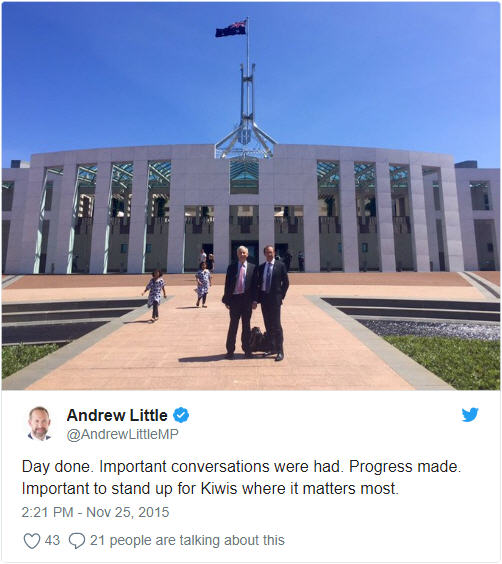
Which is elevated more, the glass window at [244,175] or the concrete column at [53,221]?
the glass window at [244,175]

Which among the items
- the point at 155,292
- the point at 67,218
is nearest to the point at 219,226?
the point at 67,218

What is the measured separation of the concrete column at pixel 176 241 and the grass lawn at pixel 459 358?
24661 mm

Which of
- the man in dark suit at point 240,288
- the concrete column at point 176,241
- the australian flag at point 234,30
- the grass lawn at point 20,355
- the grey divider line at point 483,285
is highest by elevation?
the australian flag at point 234,30

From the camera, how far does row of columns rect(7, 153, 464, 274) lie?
29.6 metres

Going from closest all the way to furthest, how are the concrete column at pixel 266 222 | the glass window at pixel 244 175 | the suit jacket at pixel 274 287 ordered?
1. the suit jacket at pixel 274 287
2. the concrete column at pixel 266 222
3. the glass window at pixel 244 175

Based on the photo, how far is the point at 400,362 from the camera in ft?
16.5

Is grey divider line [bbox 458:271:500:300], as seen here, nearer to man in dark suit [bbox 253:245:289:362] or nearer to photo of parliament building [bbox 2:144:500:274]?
photo of parliament building [bbox 2:144:500:274]

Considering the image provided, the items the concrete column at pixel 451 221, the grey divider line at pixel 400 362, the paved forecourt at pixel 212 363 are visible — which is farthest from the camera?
the concrete column at pixel 451 221

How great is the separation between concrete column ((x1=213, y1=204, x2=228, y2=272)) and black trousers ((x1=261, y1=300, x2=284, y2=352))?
2441 centimetres

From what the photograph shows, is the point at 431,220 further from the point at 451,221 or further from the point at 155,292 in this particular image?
the point at 155,292

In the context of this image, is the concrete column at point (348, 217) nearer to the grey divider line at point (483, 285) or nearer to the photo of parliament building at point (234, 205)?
the photo of parliament building at point (234, 205)

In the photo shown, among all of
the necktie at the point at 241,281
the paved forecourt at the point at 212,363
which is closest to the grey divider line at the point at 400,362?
the paved forecourt at the point at 212,363

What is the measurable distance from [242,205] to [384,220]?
1443 cm

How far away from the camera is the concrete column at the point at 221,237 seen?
29.5 metres
